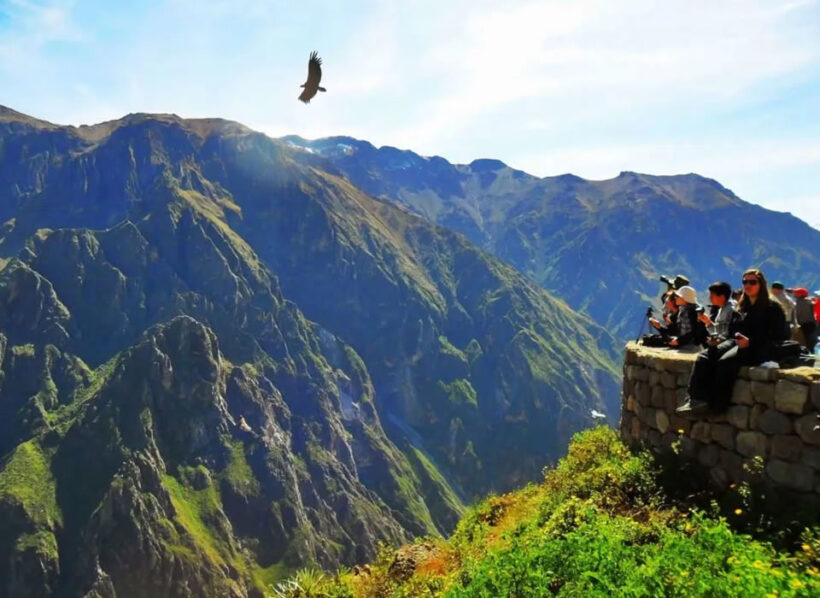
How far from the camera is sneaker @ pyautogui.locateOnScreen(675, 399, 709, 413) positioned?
1017cm

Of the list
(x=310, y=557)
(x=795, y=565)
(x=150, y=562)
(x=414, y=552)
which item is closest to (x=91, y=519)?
(x=150, y=562)

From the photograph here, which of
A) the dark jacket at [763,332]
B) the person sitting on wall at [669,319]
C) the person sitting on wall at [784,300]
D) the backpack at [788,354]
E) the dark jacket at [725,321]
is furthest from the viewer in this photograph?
the person sitting on wall at [784,300]

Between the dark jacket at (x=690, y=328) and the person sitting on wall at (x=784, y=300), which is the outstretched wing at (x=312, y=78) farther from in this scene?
the person sitting on wall at (x=784, y=300)

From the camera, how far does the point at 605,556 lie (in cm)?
750

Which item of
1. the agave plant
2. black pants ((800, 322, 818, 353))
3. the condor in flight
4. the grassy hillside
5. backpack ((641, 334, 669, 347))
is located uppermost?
the condor in flight

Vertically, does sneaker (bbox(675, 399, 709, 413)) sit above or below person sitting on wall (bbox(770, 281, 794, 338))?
below

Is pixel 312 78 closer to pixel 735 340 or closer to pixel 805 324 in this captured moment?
pixel 735 340

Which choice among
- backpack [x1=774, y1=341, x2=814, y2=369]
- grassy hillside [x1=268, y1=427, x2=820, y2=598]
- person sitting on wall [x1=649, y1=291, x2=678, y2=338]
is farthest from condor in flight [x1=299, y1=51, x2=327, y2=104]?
person sitting on wall [x1=649, y1=291, x2=678, y2=338]

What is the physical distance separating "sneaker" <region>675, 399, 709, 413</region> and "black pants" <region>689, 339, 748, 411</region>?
66mm

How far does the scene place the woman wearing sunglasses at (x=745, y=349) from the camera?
9805 mm

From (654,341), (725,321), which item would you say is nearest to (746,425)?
(725,321)

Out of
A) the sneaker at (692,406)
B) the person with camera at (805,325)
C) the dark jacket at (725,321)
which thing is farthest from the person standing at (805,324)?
the sneaker at (692,406)

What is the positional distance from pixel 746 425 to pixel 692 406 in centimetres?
86

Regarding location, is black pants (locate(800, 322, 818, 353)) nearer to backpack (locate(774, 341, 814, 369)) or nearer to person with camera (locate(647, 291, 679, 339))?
person with camera (locate(647, 291, 679, 339))
